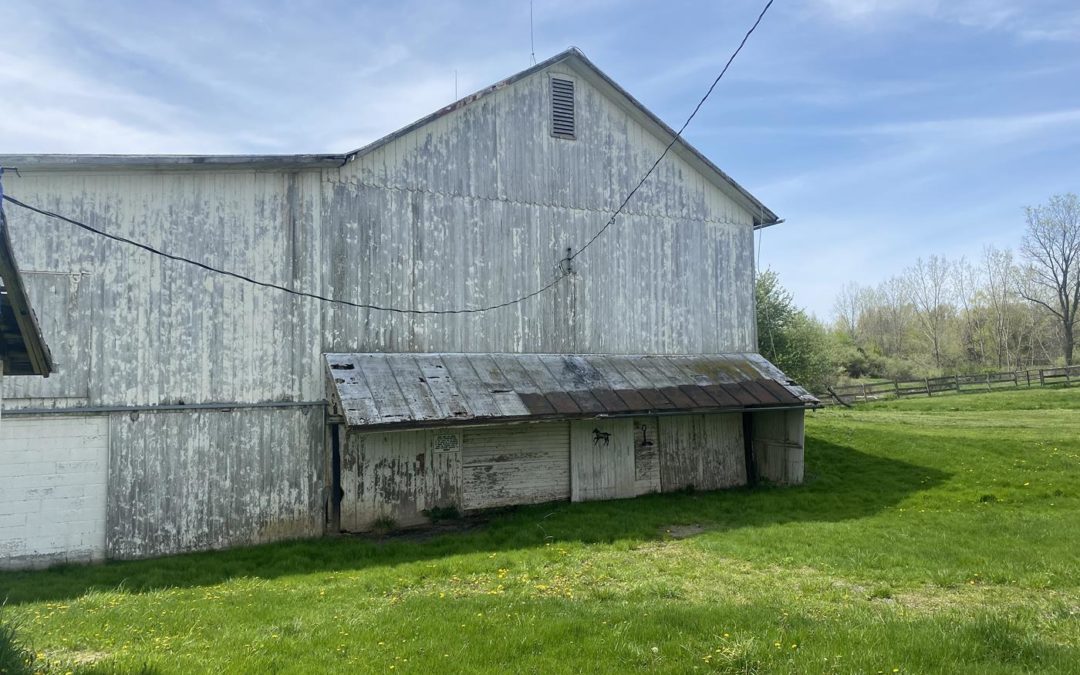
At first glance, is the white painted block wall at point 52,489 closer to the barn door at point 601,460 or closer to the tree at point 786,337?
the barn door at point 601,460

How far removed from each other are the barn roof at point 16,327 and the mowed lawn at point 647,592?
8.75 feet

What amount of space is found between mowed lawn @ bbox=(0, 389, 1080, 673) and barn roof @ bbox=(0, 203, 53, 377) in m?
2.67

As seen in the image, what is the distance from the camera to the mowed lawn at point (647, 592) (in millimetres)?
5930

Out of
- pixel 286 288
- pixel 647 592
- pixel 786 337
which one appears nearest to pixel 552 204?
pixel 286 288

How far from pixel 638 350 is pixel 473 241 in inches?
185

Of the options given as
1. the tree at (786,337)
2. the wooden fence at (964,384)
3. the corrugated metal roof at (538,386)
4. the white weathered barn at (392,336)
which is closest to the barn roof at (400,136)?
the white weathered barn at (392,336)

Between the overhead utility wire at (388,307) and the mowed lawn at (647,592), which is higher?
the overhead utility wire at (388,307)

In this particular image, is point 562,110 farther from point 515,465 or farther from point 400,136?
point 515,465

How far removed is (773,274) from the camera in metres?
34.8

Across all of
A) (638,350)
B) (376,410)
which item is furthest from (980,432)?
(376,410)

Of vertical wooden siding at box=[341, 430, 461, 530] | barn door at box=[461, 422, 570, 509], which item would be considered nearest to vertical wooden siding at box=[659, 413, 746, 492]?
barn door at box=[461, 422, 570, 509]

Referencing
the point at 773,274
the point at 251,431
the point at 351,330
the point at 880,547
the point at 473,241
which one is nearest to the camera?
the point at 880,547

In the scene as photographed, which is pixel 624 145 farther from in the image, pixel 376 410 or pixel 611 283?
pixel 376 410

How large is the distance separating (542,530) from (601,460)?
345cm
